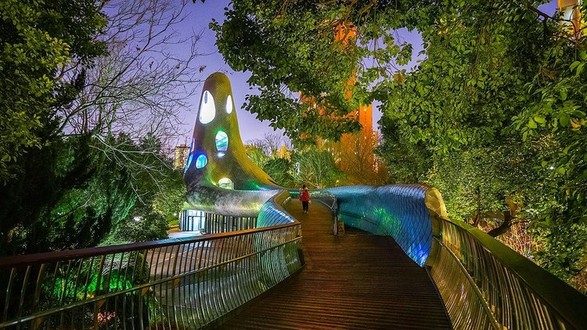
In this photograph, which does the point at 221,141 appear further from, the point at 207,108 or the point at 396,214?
the point at 396,214

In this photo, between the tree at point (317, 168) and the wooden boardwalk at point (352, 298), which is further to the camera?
the tree at point (317, 168)

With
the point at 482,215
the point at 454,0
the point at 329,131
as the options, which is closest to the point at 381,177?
the point at 482,215

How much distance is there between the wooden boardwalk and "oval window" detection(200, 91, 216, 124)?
31.9 metres

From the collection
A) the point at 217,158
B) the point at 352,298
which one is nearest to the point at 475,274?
the point at 352,298

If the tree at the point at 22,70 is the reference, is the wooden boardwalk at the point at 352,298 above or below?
below

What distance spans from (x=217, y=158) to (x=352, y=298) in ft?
106

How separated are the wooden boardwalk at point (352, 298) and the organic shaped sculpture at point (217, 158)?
19.2 metres

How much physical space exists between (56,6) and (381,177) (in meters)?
40.0

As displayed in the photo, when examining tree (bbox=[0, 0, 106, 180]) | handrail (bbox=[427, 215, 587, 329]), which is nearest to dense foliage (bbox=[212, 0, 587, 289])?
handrail (bbox=[427, 215, 587, 329])

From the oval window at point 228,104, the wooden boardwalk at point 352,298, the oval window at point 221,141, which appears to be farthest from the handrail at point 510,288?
the oval window at point 228,104

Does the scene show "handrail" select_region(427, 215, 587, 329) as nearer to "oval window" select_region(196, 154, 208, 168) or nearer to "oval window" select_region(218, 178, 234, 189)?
"oval window" select_region(218, 178, 234, 189)

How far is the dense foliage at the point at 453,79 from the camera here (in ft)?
17.2

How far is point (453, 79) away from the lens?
681 cm

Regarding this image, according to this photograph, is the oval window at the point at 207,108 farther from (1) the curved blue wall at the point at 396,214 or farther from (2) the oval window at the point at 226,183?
(1) the curved blue wall at the point at 396,214
